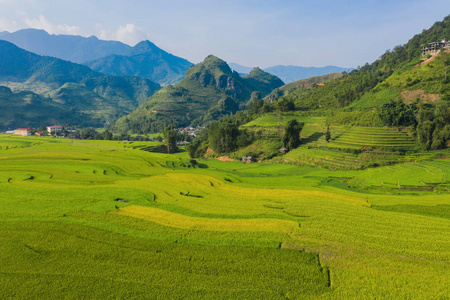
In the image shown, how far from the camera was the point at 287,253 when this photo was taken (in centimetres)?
1566

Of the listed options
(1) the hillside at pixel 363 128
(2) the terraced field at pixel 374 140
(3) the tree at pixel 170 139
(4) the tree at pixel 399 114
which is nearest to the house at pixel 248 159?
(1) the hillside at pixel 363 128

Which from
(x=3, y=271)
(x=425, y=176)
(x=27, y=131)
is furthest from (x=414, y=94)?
(x=27, y=131)

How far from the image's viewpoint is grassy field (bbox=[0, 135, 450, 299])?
12.2 meters

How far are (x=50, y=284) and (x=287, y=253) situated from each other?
12850 millimetres

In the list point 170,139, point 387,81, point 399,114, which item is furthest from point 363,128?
point 170,139

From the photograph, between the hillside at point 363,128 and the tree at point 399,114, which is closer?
the hillside at point 363,128

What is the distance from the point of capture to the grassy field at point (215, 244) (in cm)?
1225

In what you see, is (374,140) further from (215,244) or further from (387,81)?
(215,244)

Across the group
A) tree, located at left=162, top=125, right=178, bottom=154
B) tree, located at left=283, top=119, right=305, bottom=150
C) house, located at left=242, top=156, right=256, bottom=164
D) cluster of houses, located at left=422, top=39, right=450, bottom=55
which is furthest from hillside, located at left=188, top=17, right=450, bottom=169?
tree, located at left=162, top=125, right=178, bottom=154

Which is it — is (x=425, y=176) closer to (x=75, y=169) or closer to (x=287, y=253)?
(x=287, y=253)

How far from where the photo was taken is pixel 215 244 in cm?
1673

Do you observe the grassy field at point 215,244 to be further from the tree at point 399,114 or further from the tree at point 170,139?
the tree at point 170,139

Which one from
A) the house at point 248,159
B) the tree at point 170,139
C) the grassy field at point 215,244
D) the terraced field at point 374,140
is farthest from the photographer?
the tree at point 170,139

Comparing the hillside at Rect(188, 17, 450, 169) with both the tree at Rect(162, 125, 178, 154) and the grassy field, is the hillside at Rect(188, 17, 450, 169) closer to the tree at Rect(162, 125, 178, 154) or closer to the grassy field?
the tree at Rect(162, 125, 178, 154)
